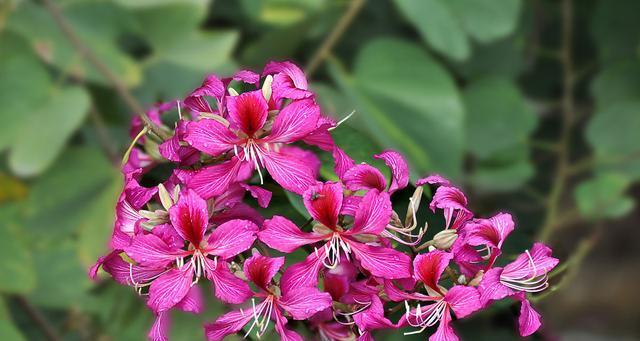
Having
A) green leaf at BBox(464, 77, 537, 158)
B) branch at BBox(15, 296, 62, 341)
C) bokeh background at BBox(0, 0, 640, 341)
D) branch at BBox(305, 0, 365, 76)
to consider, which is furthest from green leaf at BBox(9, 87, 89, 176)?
green leaf at BBox(464, 77, 537, 158)

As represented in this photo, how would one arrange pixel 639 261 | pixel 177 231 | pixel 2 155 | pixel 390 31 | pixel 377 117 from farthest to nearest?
pixel 639 261
pixel 390 31
pixel 2 155
pixel 377 117
pixel 177 231

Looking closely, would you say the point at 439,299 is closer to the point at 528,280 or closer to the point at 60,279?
the point at 528,280

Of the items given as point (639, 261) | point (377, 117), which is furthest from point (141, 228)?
point (639, 261)

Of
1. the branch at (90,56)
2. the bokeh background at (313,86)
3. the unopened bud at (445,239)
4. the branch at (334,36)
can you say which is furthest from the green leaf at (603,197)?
the unopened bud at (445,239)

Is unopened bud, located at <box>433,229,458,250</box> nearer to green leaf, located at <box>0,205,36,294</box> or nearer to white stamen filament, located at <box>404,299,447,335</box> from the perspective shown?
white stamen filament, located at <box>404,299,447,335</box>

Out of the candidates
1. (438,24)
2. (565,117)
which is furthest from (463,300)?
(565,117)

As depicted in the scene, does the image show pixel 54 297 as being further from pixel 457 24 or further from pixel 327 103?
pixel 457 24
